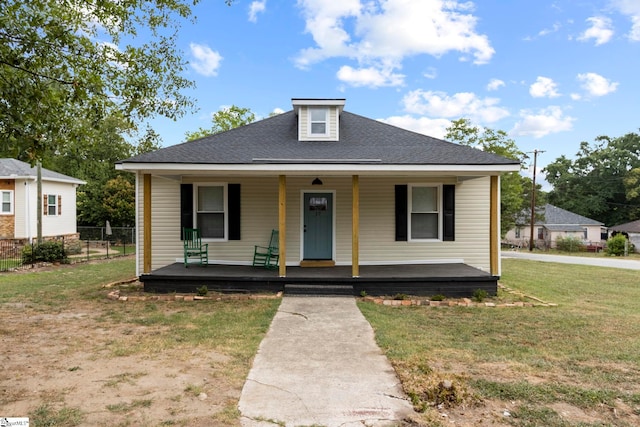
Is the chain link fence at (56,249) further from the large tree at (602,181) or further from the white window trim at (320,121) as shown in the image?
the large tree at (602,181)

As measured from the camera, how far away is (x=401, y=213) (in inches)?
357

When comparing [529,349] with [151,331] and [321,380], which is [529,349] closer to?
[321,380]

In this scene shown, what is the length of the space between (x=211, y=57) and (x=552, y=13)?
11.5 m

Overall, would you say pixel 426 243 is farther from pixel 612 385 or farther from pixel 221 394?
pixel 221 394

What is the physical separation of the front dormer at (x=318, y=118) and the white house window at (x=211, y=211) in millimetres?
2499

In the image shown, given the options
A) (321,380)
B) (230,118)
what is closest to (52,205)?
(230,118)

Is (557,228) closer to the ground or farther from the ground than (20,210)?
closer to the ground

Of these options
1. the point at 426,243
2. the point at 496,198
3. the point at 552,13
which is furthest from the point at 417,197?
the point at 552,13

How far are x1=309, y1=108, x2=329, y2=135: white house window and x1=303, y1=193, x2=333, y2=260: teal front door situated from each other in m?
1.77

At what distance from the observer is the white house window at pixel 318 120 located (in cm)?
974

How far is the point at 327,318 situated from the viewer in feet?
18.8

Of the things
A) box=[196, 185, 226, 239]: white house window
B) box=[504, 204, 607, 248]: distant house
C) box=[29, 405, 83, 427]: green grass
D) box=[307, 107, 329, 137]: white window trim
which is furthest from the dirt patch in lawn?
box=[504, 204, 607, 248]: distant house

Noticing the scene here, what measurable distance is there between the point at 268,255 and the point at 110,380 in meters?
5.12

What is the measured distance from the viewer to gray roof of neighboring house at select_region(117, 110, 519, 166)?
25.2 feet
